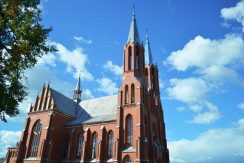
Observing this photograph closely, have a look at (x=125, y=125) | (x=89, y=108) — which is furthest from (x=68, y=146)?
(x=125, y=125)

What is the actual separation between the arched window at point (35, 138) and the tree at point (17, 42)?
77.5 ft

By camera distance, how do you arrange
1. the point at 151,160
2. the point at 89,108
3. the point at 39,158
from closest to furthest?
the point at 151,160 → the point at 39,158 → the point at 89,108

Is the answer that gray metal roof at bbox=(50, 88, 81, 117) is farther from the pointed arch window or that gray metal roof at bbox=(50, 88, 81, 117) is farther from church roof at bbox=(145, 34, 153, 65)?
church roof at bbox=(145, 34, 153, 65)

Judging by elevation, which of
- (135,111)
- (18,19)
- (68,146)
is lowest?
(68,146)

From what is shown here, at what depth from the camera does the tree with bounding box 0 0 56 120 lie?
1520cm

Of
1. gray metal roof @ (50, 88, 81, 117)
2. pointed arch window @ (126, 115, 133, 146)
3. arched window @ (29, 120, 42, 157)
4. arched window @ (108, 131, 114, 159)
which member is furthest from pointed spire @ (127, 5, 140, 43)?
arched window @ (29, 120, 42, 157)

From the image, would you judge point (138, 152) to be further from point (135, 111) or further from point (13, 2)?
point (13, 2)

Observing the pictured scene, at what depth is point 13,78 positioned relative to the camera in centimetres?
1673

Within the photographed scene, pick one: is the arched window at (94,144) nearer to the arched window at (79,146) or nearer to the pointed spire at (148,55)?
the arched window at (79,146)

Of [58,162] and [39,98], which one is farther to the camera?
[39,98]

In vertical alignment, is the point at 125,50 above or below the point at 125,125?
above

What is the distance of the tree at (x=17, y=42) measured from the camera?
49.9 feet

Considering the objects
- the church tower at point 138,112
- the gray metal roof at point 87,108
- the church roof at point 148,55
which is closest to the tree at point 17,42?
the church tower at point 138,112

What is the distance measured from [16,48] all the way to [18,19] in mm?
2339
